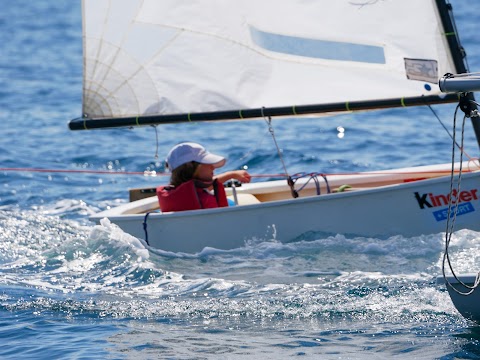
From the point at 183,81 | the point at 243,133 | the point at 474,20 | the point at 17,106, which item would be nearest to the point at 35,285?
the point at 183,81

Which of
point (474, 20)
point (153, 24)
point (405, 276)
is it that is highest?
point (474, 20)

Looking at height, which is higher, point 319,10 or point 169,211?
point 319,10

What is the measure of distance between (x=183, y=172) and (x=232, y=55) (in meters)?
0.86

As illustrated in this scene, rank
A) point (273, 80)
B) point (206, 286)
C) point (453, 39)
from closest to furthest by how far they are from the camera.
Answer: point (206, 286) → point (453, 39) → point (273, 80)

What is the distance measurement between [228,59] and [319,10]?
26.6 inches

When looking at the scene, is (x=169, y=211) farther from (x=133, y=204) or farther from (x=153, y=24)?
(x=153, y=24)

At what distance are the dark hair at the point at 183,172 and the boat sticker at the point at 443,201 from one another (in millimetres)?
1382

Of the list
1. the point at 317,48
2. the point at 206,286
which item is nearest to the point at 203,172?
the point at 206,286

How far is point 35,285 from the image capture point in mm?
5691

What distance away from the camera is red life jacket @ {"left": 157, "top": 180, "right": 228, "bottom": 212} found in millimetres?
6223

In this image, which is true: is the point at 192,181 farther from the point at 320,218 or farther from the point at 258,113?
the point at 320,218

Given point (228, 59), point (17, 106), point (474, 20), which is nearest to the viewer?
point (228, 59)

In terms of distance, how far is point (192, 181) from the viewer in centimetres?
623

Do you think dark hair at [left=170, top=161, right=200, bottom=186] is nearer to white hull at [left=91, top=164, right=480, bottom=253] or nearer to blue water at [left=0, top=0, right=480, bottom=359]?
white hull at [left=91, top=164, right=480, bottom=253]
